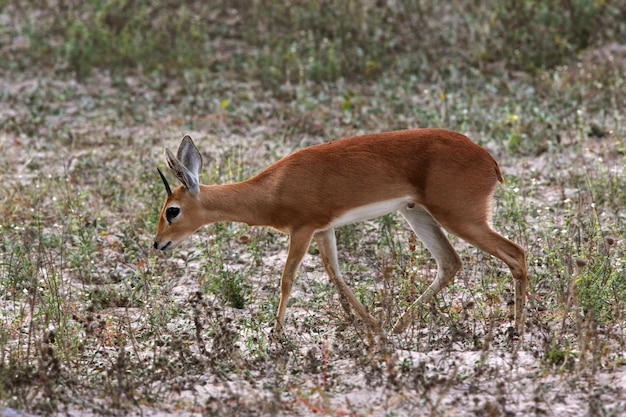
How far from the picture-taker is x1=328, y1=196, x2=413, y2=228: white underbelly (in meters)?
6.56

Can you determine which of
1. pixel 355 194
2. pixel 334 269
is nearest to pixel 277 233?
pixel 334 269

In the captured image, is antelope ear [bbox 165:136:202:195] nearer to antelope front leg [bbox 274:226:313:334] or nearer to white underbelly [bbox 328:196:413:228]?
antelope front leg [bbox 274:226:313:334]

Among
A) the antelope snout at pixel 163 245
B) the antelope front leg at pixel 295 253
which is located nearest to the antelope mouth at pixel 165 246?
the antelope snout at pixel 163 245

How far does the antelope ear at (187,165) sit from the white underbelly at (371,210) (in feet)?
3.08

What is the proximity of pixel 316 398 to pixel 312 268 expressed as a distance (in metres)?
2.80

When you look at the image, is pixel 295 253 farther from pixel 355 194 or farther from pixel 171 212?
pixel 171 212

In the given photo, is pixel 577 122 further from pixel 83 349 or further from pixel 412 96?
pixel 83 349

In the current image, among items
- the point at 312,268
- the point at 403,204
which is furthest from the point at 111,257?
the point at 403,204

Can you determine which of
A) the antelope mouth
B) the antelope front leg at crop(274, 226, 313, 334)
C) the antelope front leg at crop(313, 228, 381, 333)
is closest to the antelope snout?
the antelope mouth

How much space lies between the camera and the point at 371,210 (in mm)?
6609

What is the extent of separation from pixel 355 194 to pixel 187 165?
1.13 m

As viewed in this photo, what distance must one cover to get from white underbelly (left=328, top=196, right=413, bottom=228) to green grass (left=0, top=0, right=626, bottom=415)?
476mm

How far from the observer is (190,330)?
6668mm

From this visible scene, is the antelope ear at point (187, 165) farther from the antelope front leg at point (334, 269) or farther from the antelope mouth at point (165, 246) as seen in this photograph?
the antelope front leg at point (334, 269)
